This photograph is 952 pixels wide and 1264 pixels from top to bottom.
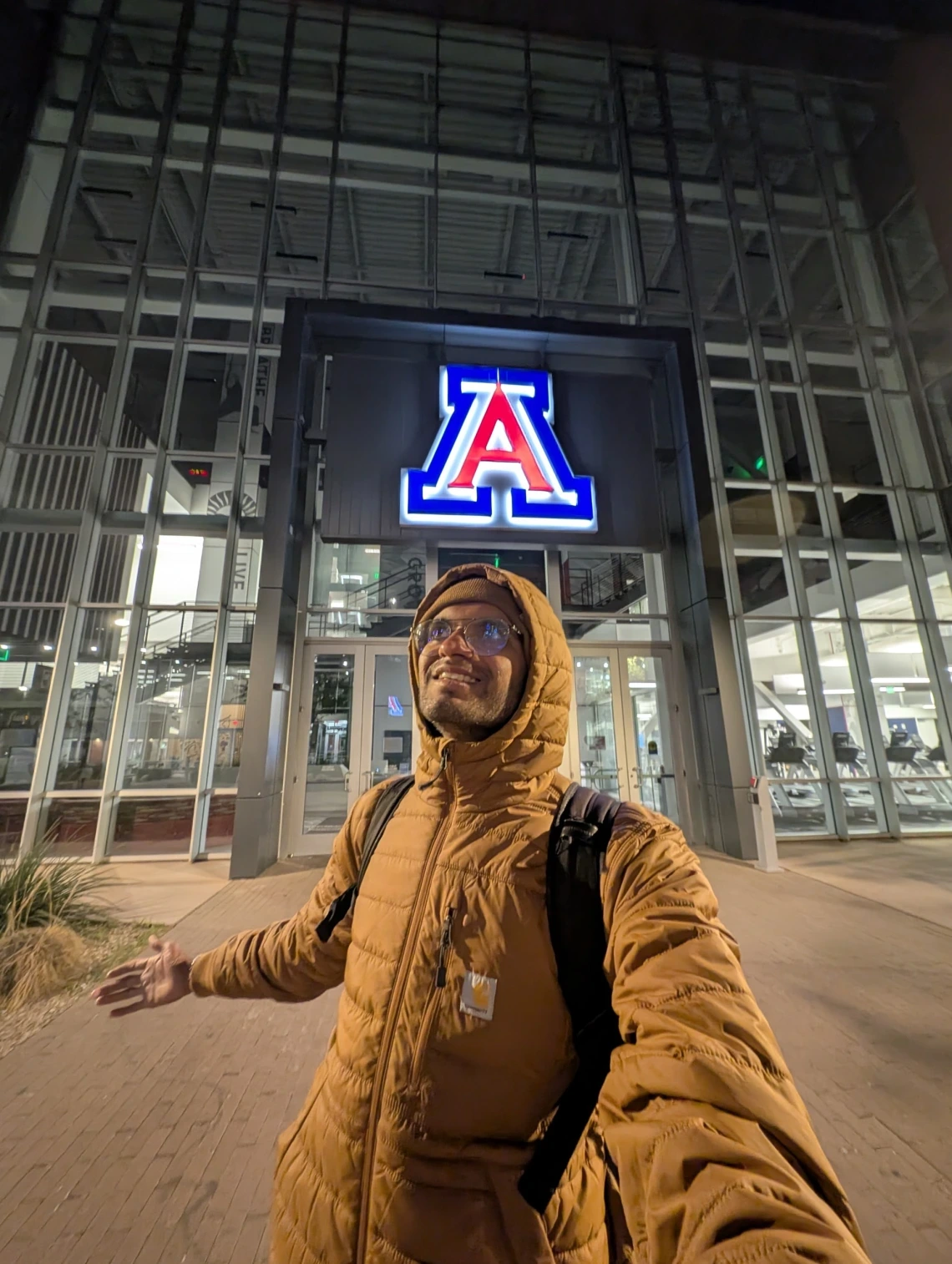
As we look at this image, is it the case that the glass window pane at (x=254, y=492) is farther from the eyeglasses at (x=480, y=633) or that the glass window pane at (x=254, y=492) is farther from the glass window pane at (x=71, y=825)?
the eyeglasses at (x=480, y=633)

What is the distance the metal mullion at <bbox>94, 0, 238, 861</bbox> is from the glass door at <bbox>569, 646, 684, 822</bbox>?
6.43 m

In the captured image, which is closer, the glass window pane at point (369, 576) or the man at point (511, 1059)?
the man at point (511, 1059)

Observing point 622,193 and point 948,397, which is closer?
point 948,397

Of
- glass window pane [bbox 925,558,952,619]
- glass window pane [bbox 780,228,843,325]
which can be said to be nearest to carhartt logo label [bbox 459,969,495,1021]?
glass window pane [bbox 925,558,952,619]

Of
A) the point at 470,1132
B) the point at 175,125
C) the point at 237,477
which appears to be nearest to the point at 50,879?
the point at 470,1132

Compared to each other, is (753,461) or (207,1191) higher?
(753,461)

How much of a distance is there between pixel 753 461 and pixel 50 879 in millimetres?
11695

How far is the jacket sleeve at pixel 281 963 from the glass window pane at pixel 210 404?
10.6 metres

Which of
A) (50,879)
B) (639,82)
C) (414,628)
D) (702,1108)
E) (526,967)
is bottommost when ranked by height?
(50,879)

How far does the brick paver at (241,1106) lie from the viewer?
1771 mm

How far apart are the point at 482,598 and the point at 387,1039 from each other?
3.58 ft

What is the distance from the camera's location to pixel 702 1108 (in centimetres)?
80

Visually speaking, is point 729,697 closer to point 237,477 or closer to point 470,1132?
point 470,1132

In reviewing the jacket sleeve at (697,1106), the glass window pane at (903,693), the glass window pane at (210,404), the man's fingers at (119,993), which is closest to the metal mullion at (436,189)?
the glass window pane at (210,404)
